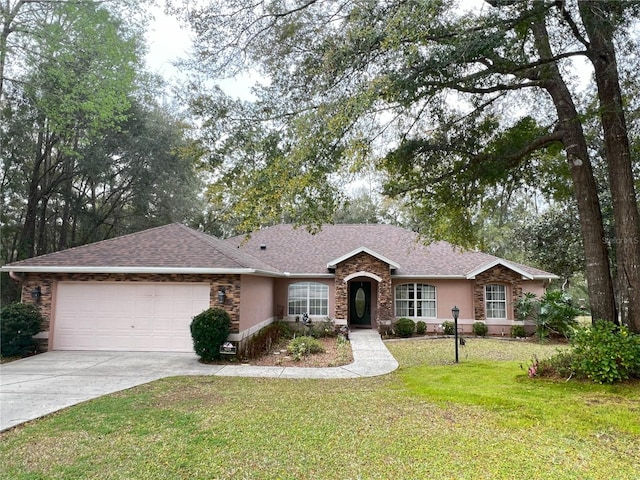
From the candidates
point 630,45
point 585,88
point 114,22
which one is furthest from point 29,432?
point 114,22

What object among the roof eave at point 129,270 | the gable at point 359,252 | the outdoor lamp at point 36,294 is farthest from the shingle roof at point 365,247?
the outdoor lamp at point 36,294

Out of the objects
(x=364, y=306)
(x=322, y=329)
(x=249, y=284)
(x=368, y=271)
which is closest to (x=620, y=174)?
(x=368, y=271)

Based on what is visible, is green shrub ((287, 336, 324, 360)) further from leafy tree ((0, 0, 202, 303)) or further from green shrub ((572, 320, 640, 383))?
Answer: green shrub ((572, 320, 640, 383))

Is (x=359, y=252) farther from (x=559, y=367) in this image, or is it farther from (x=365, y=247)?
(x=559, y=367)

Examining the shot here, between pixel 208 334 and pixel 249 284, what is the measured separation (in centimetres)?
248

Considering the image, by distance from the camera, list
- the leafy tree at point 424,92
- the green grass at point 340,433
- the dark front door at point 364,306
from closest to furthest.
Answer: the green grass at point 340,433 → the leafy tree at point 424,92 → the dark front door at point 364,306

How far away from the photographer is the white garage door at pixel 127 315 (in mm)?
10719

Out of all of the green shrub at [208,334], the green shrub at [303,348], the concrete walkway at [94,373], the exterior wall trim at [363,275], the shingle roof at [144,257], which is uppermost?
the shingle roof at [144,257]

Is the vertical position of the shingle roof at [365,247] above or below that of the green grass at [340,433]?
above

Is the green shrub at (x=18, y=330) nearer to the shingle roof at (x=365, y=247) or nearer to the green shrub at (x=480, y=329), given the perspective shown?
the shingle roof at (x=365, y=247)

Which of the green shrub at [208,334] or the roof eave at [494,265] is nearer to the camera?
the green shrub at [208,334]

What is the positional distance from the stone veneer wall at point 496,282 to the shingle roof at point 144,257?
32.1 ft

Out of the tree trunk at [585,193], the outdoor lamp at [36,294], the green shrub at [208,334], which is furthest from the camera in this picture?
the outdoor lamp at [36,294]

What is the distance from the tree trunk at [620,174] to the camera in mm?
7312
